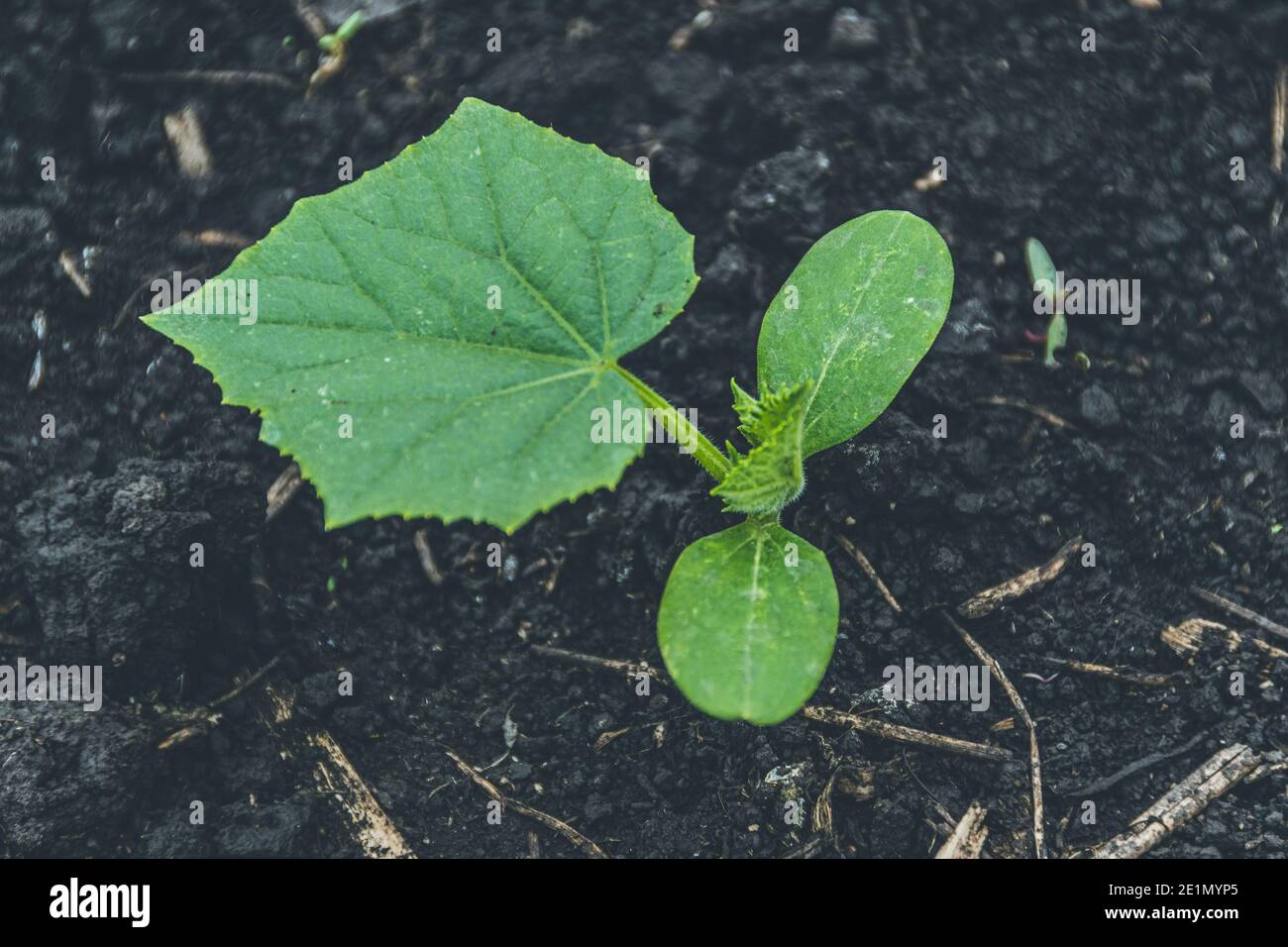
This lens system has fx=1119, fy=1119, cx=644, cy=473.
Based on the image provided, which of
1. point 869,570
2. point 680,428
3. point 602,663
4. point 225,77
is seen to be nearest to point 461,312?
point 680,428

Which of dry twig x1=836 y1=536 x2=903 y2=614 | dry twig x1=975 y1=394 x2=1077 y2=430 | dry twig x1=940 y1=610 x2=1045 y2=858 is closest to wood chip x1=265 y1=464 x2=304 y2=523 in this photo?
dry twig x1=836 y1=536 x2=903 y2=614

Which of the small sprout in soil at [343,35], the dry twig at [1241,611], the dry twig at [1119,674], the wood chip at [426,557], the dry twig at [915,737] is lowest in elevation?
the dry twig at [915,737]

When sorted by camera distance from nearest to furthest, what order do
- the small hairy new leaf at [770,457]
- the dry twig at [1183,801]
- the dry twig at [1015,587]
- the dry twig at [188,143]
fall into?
the small hairy new leaf at [770,457] < the dry twig at [1183,801] < the dry twig at [1015,587] < the dry twig at [188,143]

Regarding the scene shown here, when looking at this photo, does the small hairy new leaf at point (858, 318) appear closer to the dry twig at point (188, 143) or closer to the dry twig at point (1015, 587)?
the dry twig at point (1015, 587)

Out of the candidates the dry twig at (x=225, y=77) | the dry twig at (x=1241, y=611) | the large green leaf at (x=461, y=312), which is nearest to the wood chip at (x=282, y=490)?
the large green leaf at (x=461, y=312)

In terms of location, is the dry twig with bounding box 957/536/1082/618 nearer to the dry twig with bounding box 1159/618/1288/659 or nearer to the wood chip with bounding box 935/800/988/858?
the dry twig with bounding box 1159/618/1288/659
